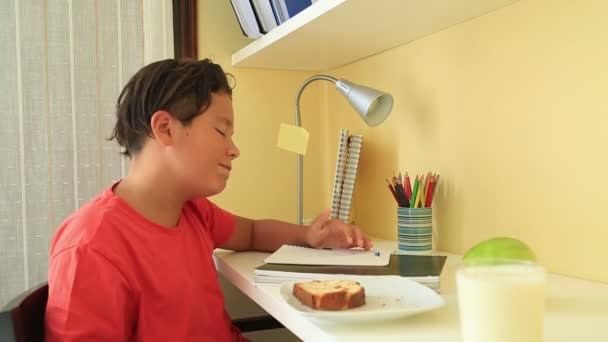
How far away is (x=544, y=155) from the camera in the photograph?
36.1 inches

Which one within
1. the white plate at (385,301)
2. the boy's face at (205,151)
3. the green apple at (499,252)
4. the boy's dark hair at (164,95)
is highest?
the boy's dark hair at (164,95)

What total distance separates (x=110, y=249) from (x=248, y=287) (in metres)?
0.23

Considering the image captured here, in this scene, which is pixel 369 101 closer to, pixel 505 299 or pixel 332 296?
pixel 332 296

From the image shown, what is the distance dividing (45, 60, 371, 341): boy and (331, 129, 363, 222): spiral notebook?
8.8 inches

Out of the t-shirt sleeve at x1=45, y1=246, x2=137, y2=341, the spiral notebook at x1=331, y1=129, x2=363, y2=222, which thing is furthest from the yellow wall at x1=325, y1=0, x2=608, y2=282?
the t-shirt sleeve at x1=45, y1=246, x2=137, y2=341

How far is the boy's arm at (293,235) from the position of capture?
42.9 inches

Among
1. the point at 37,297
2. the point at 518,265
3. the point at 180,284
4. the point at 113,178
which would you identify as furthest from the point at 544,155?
the point at 113,178

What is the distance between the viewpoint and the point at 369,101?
1133 mm

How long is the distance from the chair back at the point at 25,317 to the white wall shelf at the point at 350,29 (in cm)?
69

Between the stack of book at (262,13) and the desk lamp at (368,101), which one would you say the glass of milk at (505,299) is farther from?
the stack of book at (262,13)

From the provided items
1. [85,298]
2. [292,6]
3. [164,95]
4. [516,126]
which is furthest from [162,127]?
[516,126]

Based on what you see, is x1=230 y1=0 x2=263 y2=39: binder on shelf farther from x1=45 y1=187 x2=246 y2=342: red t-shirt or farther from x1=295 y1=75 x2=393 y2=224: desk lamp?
x1=45 y1=187 x2=246 y2=342: red t-shirt

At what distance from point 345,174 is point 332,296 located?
73 cm

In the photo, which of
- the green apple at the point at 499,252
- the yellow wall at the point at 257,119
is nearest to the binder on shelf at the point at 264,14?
the yellow wall at the point at 257,119
